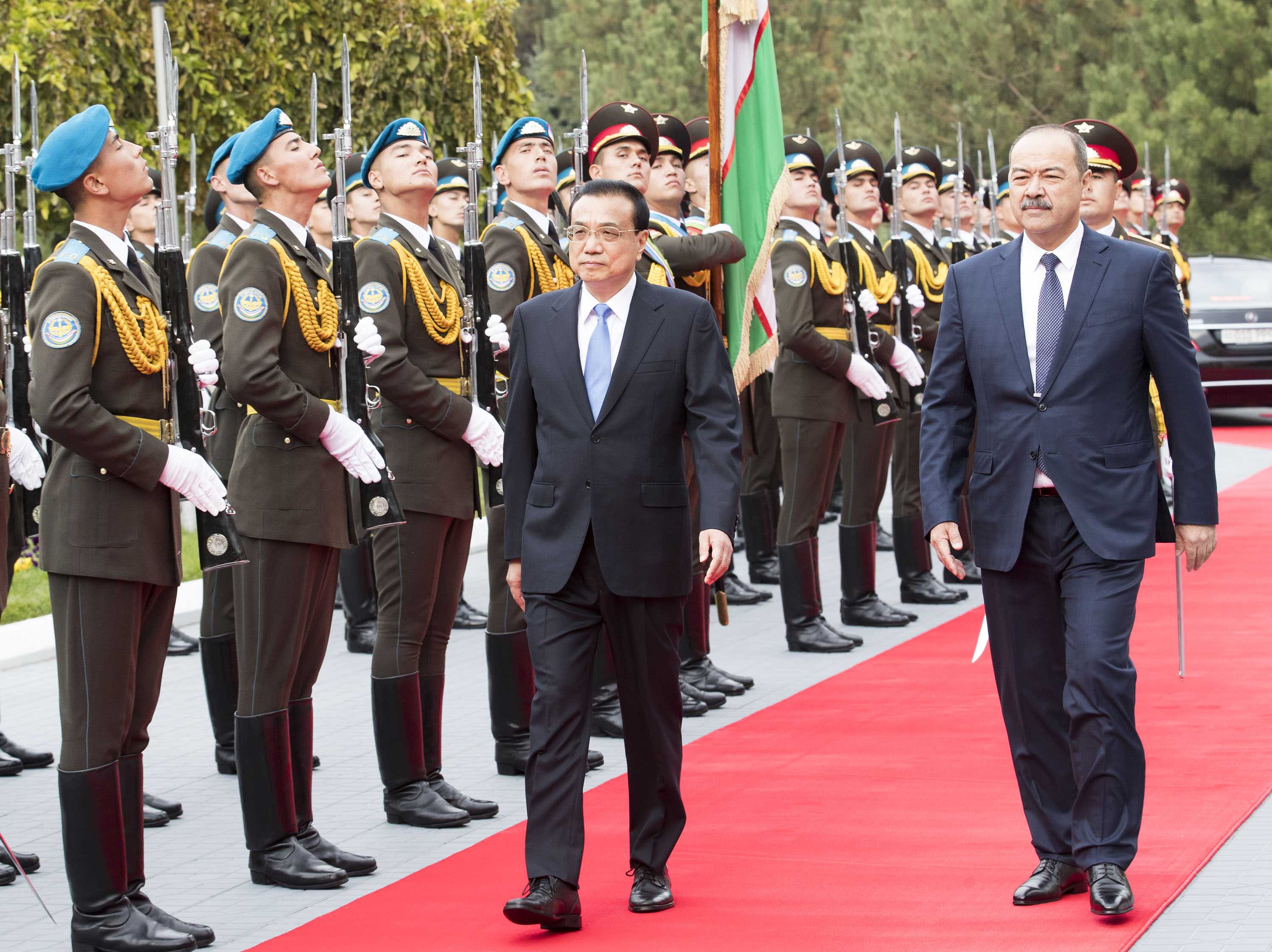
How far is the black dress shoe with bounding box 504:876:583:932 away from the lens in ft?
14.6

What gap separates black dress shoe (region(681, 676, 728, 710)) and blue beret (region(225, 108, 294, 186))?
106 inches

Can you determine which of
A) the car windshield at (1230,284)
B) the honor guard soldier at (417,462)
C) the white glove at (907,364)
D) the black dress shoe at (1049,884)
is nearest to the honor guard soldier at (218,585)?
the honor guard soldier at (417,462)

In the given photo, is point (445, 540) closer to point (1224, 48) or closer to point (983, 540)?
point (983, 540)

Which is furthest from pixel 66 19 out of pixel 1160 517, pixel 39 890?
pixel 1160 517

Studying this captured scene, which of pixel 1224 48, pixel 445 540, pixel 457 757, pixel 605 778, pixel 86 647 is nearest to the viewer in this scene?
pixel 86 647

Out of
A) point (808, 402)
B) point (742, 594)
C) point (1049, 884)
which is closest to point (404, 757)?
point (1049, 884)

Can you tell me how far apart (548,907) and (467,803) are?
1.26 metres

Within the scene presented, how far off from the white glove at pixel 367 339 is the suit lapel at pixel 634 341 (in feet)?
2.68

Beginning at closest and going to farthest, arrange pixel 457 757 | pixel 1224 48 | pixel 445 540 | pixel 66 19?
pixel 445 540 → pixel 457 757 → pixel 66 19 → pixel 1224 48

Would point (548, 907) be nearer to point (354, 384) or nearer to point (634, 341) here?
point (634, 341)

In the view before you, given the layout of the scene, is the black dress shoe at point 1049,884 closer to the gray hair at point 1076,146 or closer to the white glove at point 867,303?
the gray hair at point 1076,146

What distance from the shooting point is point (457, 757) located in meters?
6.57

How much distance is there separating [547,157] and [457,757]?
6.34ft

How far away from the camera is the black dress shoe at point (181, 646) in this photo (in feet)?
28.8
